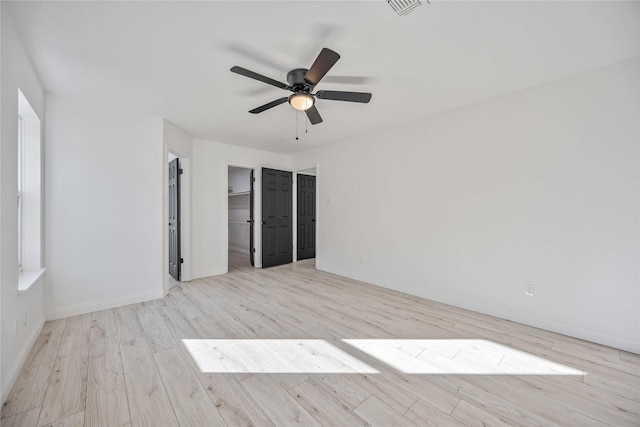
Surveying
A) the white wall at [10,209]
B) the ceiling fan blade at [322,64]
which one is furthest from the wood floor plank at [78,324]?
the ceiling fan blade at [322,64]

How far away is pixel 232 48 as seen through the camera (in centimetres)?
203

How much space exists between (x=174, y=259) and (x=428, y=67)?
4.59 meters

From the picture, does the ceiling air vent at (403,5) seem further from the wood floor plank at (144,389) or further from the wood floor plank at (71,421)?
the wood floor plank at (71,421)

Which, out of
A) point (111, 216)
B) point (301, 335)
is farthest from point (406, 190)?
point (111, 216)

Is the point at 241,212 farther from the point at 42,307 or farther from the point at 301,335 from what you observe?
the point at 301,335

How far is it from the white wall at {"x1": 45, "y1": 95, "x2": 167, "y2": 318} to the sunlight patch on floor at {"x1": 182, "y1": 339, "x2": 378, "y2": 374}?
1623 millimetres

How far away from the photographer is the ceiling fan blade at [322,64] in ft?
5.77

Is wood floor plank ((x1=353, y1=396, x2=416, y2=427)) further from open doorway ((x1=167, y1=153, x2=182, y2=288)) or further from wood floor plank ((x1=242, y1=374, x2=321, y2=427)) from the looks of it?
open doorway ((x1=167, y1=153, x2=182, y2=288))

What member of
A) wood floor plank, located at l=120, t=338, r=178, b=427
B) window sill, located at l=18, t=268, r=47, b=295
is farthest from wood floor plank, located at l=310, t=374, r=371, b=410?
window sill, located at l=18, t=268, r=47, b=295

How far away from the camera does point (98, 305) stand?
120 inches

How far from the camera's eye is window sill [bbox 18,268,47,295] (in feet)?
6.71

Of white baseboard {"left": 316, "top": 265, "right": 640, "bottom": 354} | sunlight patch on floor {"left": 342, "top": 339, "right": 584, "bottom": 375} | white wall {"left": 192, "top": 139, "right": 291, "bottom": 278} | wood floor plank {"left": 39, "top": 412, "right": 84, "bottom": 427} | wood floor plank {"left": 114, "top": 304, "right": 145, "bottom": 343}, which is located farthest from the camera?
white wall {"left": 192, "top": 139, "right": 291, "bottom": 278}

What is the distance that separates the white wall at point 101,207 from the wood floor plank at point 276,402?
245 cm

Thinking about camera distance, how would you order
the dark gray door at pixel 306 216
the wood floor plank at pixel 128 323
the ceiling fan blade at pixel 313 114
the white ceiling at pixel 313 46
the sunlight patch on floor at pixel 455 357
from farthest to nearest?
the dark gray door at pixel 306 216, the ceiling fan blade at pixel 313 114, the wood floor plank at pixel 128 323, the sunlight patch on floor at pixel 455 357, the white ceiling at pixel 313 46
